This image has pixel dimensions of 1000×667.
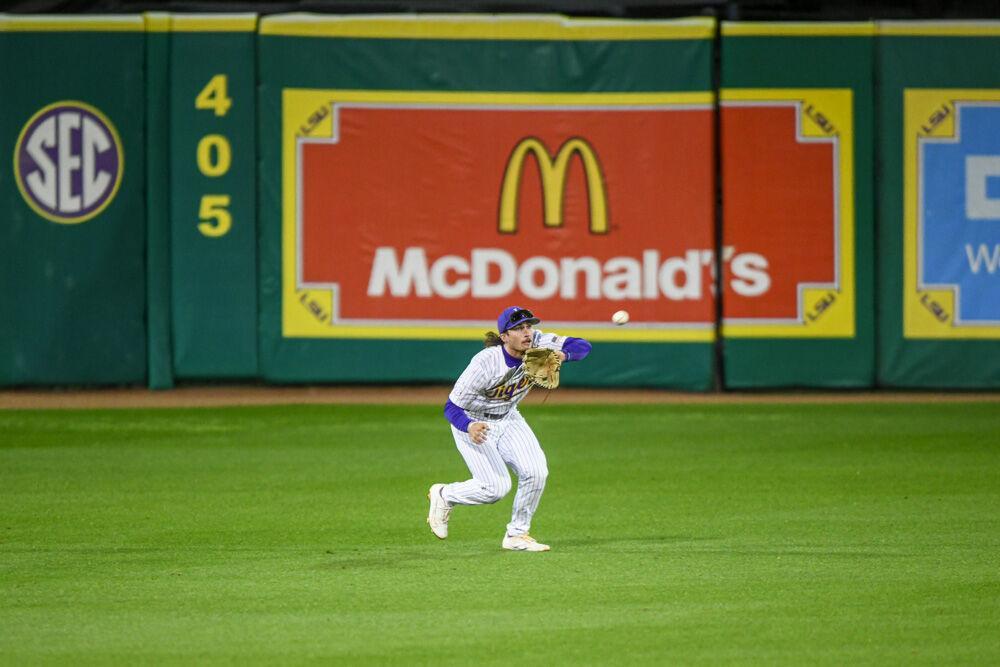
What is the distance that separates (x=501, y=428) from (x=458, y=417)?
30 centimetres

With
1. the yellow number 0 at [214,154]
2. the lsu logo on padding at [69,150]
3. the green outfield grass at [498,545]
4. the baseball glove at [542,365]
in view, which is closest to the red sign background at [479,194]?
the yellow number 0 at [214,154]

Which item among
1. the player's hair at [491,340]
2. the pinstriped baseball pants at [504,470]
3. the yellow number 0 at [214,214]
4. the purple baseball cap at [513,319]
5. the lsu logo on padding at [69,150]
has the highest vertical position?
the lsu logo on padding at [69,150]

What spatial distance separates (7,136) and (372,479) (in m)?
7.63

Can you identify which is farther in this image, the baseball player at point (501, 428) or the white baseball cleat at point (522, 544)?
the white baseball cleat at point (522, 544)

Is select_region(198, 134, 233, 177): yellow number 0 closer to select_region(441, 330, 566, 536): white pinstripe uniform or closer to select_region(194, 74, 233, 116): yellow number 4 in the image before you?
select_region(194, 74, 233, 116): yellow number 4

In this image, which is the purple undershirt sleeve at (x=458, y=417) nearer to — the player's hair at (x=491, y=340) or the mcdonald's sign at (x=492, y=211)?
the player's hair at (x=491, y=340)

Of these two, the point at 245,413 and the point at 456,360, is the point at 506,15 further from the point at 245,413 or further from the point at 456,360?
the point at 245,413

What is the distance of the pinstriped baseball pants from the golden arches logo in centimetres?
886

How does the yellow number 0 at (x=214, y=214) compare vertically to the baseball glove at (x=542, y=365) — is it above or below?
above

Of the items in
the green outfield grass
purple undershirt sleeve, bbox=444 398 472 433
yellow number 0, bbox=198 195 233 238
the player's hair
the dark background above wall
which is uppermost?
the dark background above wall

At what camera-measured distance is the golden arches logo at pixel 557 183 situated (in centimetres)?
1848

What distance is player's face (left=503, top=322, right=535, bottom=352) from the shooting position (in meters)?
9.43

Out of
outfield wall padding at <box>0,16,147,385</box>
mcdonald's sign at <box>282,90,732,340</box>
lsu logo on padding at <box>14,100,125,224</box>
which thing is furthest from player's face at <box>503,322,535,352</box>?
lsu logo on padding at <box>14,100,125,224</box>

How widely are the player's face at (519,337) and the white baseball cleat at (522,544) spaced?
111 centimetres
